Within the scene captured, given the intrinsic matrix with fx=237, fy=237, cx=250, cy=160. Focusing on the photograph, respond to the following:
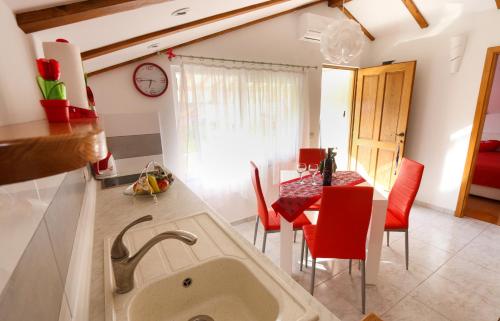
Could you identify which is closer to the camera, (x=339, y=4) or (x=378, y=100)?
(x=339, y=4)

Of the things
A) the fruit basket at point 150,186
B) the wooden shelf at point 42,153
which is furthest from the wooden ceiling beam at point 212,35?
the wooden shelf at point 42,153

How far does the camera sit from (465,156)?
2.87 metres

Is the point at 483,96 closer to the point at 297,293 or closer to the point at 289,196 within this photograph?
the point at 289,196

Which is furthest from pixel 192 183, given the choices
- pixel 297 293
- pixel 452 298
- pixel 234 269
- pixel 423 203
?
pixel 423 203

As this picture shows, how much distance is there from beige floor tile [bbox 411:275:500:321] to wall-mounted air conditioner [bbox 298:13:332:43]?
2789mm

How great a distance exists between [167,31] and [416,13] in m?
3.02

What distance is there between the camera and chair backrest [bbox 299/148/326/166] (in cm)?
280

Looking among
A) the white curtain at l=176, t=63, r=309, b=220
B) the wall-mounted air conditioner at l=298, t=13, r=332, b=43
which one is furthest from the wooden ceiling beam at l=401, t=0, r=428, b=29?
the white curtain at l=176, t=63, r=309, b=220

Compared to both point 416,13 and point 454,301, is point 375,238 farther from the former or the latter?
point 416,13

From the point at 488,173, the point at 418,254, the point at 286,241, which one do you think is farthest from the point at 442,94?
the point at 286,241

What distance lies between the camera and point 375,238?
1.82 metres

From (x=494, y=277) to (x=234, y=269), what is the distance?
2.47 meters

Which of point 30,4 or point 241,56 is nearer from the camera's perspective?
point 30,4

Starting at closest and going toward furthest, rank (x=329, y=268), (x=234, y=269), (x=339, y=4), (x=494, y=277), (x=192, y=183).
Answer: (x=234, y=269)
(x=494, y=277)
(x=329, y=268)
(x=192, y=183)
(x=339, y=4)
